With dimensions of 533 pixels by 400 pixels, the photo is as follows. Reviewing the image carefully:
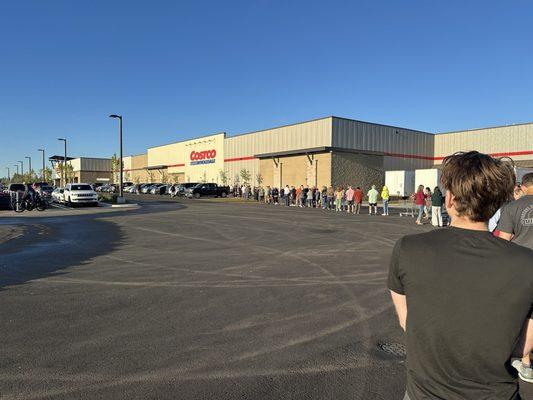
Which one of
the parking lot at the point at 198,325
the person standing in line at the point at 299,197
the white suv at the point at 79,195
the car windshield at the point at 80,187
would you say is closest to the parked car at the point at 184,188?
the car windshield at the point at 80,187

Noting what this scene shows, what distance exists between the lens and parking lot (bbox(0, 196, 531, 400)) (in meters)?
3.71

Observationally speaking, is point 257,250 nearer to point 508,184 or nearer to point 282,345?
point 282,345

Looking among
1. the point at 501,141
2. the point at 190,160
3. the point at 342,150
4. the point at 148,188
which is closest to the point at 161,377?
the point at 342,150

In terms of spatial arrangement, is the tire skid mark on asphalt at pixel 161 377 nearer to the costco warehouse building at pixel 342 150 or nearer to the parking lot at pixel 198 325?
the parking lot at pixel 198 325

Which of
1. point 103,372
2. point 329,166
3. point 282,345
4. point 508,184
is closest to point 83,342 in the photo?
point 103,372

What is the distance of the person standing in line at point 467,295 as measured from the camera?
1648mm

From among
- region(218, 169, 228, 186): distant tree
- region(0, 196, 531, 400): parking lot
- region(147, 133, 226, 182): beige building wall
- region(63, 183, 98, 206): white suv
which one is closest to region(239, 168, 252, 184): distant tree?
region(218, 169, 228, 186): distant tree

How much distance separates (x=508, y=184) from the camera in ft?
5.96

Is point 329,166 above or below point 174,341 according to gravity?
above

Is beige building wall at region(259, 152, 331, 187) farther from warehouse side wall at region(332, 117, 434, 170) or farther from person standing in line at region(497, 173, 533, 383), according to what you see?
person standing in line at region(497, 173, 533, 383)

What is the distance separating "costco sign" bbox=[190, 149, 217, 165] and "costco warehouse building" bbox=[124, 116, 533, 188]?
0.81 meters

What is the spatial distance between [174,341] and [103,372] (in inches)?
35.0

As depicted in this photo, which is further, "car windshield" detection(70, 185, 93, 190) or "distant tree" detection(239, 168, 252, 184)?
"distant tree" detection(239, 168, 252, 184)

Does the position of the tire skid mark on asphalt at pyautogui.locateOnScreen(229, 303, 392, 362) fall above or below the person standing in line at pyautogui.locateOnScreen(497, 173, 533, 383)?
below
